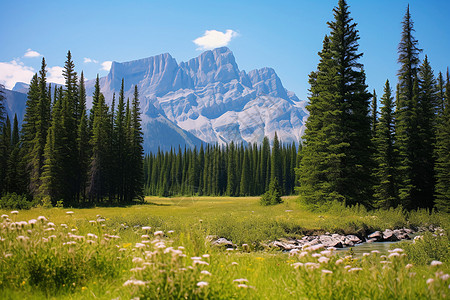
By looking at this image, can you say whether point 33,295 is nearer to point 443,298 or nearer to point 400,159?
point 443,298

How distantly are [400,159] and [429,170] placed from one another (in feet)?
10.6

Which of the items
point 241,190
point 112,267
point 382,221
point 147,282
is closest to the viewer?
point 147,282

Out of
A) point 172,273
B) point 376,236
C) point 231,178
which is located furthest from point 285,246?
point 231,178

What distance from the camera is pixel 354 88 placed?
28.6 m

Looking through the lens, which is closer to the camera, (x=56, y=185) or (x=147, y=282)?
(x=147, y=282)

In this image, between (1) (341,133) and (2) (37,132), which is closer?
(1) (341,133)

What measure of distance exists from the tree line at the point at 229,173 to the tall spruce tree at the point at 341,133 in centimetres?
6901

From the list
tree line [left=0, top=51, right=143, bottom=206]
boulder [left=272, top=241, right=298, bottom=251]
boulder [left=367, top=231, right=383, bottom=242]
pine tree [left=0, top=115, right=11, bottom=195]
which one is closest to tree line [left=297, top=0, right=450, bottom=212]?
boulder [left=367, top=231, right=383, bottom=242]

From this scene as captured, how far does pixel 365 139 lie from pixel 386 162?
852 cm

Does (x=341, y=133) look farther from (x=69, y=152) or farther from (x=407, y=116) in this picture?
(x=69, y=152)

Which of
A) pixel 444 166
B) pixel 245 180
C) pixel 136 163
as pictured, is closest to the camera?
pixel 444 166

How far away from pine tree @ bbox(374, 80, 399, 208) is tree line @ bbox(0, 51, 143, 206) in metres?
37.8

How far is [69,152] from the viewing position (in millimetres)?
45531

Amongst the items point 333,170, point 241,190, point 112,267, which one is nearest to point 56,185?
point 333,170
